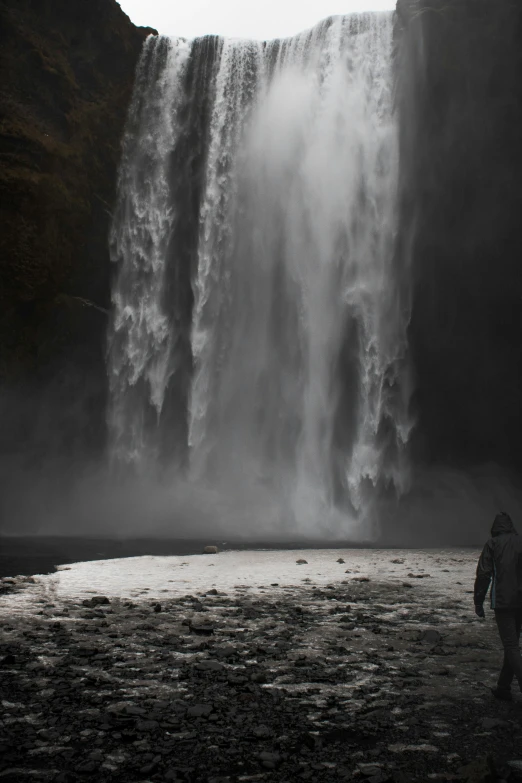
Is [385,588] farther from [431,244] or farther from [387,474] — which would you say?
[431,244]

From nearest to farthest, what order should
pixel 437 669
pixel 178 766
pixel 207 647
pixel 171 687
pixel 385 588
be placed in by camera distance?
pixel 178 766 < pixel 171 687 < pixel 437 669 < pixel 207 647 < pixel 385 588

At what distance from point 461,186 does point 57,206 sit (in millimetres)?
15789

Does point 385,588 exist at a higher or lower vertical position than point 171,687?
higher

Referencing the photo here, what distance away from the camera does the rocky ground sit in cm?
415

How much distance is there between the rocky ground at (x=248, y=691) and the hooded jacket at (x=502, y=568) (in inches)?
30.4

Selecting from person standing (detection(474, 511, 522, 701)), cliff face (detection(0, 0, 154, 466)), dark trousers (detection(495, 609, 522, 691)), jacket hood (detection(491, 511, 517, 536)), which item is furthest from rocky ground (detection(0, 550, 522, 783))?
cliff face (detection(0, 0, 154, 466))

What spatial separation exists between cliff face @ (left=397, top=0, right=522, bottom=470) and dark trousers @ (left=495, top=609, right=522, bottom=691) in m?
21.2

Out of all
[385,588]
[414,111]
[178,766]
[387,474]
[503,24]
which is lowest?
[178,766]

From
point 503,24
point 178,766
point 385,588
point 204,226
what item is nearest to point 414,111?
point 503,24

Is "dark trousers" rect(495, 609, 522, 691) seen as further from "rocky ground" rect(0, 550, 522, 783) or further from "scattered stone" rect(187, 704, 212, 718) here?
"scattered stone" rect(187, 704, 212, 718)

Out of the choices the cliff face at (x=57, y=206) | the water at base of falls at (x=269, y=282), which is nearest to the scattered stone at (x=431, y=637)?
the water at base of falls at (x=269, y=282)

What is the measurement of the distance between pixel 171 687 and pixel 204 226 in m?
23.2

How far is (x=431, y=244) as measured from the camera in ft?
86.0

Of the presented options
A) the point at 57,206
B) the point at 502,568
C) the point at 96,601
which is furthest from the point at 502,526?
the point at 57,206
